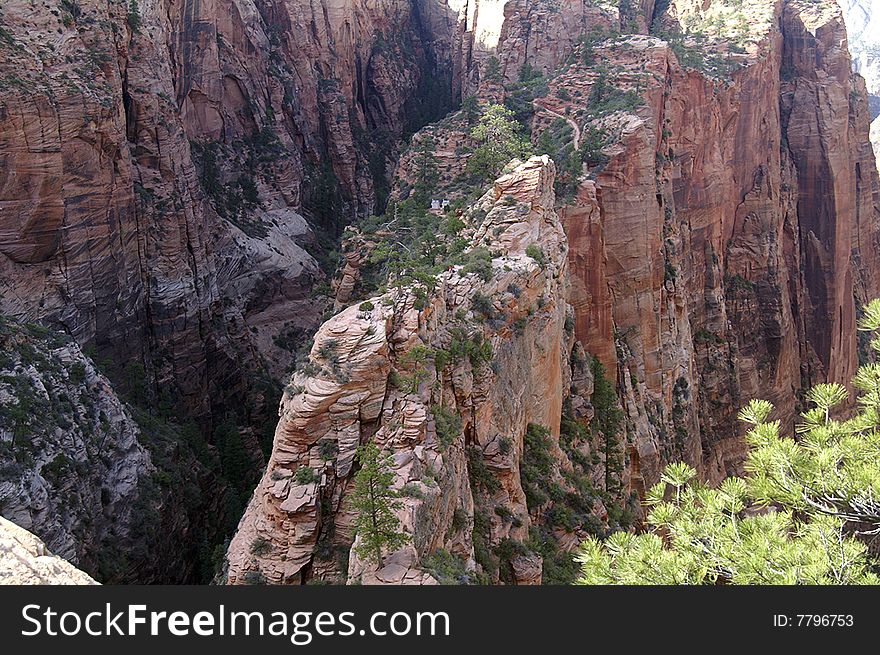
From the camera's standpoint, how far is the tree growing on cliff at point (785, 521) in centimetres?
1084

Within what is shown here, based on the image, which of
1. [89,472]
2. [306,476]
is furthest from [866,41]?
[306,476]

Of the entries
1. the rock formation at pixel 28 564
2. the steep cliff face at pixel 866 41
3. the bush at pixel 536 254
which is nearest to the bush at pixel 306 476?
the rock formation at pixel 28 564

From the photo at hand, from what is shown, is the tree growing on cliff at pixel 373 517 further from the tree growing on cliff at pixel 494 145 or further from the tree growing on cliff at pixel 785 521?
the tree growing on cliff at pixel 494 145

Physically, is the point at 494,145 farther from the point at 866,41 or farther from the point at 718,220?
the point at 866,41

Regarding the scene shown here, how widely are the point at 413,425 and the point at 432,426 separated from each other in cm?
75

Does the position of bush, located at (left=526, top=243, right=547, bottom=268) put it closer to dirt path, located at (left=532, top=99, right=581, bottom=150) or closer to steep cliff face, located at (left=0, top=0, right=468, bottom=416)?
dirt path, located at (left=532, top=99, right=581, bottom=150)

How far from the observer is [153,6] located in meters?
49.4

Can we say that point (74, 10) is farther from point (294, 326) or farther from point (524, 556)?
point (524, 556)

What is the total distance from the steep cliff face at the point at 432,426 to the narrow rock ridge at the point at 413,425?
0.04 m

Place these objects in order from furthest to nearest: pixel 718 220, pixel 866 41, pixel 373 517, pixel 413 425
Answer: pixel 866 41 → pixel 718 220 → pixel 413 425 → pixel 373 517

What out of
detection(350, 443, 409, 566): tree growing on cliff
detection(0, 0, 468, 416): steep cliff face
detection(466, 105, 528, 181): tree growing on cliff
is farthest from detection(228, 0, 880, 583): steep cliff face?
detection(0, 0, 468, 416): steep cliff face

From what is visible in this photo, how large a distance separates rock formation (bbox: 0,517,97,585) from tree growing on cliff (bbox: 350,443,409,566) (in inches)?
277

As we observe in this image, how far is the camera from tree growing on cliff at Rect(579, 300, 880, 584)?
35.6 ft

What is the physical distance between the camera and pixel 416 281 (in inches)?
952
